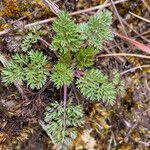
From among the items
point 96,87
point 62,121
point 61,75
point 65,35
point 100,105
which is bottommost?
point 100,105

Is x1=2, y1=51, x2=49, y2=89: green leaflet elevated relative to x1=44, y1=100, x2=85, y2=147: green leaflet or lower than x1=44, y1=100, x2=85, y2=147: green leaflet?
elevated

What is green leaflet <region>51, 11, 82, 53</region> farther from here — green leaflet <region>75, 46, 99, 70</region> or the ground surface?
the ground surface

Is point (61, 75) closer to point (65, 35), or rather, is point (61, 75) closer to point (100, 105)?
point (65, 35)

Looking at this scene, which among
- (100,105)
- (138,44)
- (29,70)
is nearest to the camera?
(29,70)

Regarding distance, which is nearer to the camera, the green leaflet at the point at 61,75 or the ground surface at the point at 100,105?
the green leaflet at the point at 61,75

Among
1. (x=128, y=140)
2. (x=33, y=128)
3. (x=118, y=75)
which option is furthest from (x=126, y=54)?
(x=33, y=128)

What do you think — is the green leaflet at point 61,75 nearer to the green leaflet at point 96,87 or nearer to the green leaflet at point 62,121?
the green leaflet at point 96,87

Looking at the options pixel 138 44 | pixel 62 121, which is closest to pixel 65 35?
pixel 62 121

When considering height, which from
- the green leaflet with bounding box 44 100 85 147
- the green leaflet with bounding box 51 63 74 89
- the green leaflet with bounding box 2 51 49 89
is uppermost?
the green leaflet with bounding box 2 51 49 89

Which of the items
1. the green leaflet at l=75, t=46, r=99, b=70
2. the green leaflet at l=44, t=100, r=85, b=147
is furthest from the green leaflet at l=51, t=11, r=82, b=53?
the green leaflet at l=44, t=100, r=85, b=147

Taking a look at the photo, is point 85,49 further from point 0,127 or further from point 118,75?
point 0,127

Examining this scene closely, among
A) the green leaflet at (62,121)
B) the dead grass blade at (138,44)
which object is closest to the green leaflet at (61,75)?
the green leaflet at (62,121)
